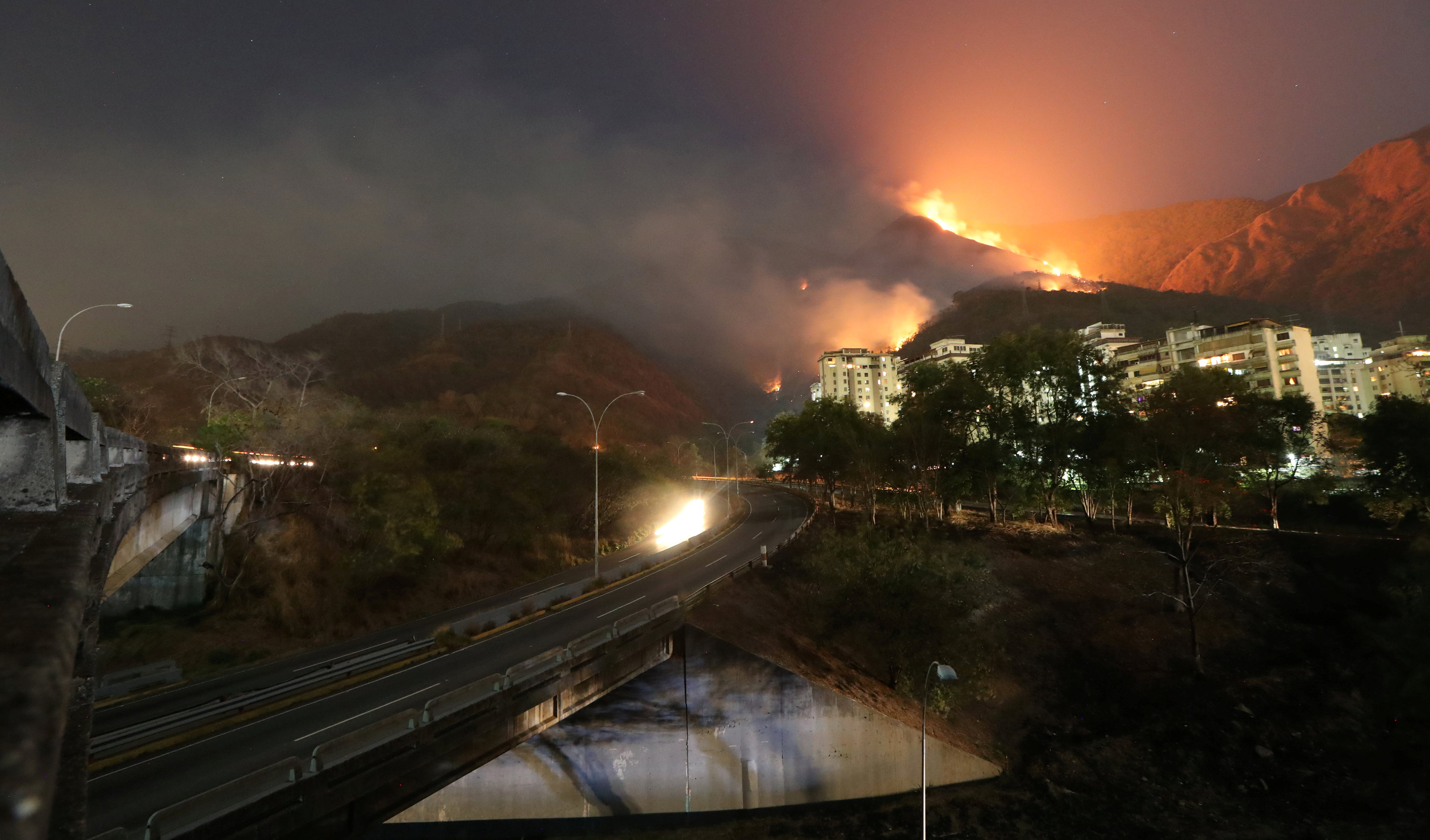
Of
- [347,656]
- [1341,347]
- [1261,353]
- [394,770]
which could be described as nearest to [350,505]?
[347,656]

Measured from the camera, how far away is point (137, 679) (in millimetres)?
22469

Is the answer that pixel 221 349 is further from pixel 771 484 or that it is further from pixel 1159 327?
pixel 1159 327

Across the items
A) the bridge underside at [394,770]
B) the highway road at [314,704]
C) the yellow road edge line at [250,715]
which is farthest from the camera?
the yellow road edge line at [250,715]

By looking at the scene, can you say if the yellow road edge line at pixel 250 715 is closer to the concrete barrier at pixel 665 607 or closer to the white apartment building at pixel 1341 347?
the concrete barrier at pixel 665 607

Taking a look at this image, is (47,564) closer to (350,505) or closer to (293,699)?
(293,699)

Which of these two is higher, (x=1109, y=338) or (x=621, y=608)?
(x=1109, y=338)

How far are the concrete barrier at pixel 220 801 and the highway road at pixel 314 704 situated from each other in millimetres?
1387

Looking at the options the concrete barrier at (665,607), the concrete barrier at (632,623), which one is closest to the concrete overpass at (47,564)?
the concrete barrier at (632,623)

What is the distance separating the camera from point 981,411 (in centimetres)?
5969

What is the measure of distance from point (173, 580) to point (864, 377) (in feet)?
589

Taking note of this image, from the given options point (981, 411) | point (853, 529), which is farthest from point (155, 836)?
point (981, 411)

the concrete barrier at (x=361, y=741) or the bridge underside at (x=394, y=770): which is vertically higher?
the concrete barrier at (x=361, y=741)

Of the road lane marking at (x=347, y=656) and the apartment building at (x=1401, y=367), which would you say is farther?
the apartment building at (x=1401, y=367)

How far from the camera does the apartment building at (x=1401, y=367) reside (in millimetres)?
114062
